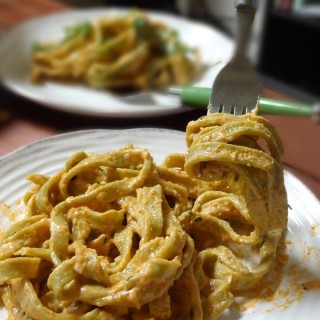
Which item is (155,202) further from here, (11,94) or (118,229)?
(11,94)

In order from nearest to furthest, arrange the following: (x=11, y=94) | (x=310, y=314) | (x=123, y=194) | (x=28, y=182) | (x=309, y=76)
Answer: (x=310, y=314)
(x=123, y=194)
(x=28, y=182)
(x=11, y=94)
(x=309, y=76)

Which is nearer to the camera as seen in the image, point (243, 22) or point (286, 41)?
point (243, 22)

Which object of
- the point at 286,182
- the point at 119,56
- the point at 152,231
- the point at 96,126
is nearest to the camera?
the point at 152,231

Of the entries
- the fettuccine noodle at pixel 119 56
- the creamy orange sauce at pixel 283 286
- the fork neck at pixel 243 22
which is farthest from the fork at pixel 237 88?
the fettuccine noodle at pixel 119 56

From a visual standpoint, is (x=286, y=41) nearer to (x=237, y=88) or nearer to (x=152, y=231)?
(x=237, y=88)

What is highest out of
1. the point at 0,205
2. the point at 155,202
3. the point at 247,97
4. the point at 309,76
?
the point at 247,97

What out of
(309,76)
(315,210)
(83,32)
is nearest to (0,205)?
(315,210)

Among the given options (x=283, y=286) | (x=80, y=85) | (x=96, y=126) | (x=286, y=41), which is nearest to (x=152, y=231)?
(x=283, y=286)
